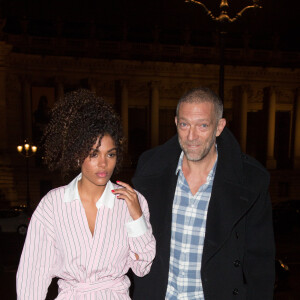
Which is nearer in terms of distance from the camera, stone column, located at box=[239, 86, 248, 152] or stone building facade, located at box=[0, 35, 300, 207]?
stone building facade, located at box=[0, 35, 300, 207]

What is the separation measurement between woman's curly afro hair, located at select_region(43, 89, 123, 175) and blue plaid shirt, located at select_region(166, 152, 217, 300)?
92 cm

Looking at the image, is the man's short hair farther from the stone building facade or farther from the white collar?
the stone building facade

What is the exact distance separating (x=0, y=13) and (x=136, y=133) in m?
14.5

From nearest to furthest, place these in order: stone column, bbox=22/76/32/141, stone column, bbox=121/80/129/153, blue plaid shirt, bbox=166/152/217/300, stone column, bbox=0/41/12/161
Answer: blue plaid shirt, bbox=166/152/217/300 < stone column, bbox=0/41/12/161 < stone column, bbox=22/76/32/141 < stone column, bbox=121/80/129/153

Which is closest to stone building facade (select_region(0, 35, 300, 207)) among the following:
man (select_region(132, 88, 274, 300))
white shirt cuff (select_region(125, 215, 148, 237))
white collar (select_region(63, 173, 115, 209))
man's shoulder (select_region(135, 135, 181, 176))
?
man's shoulder (select_region(135, 135, 181, 176))

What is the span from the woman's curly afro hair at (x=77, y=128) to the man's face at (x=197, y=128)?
65cm

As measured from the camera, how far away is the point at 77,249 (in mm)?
2629

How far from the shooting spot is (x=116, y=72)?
2894 cm

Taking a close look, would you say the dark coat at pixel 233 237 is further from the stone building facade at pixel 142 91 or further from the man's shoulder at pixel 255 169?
the stone building facade at pixel 142 91

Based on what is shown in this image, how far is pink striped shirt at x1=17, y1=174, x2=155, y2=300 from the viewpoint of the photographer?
255cm

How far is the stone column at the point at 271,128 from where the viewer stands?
32.1 m

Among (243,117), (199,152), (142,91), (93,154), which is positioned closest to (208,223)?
(199,152)

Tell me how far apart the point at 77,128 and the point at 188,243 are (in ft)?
4.75

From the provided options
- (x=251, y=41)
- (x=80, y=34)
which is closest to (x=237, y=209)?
(x=80, y=34)
